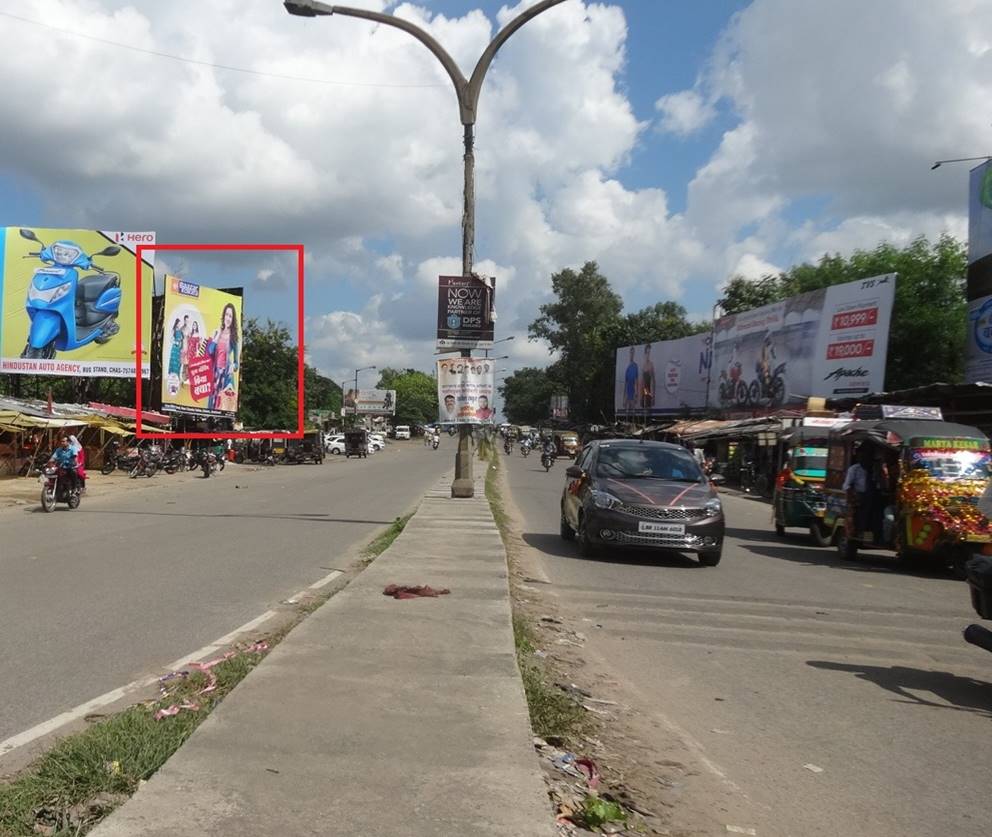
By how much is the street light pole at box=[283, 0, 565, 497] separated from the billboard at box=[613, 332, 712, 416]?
36.3m

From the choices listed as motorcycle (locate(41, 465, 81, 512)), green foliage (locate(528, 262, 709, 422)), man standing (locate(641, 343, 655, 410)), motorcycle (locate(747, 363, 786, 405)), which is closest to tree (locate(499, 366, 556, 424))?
green foliage (locate(528, 262, 709, 422))

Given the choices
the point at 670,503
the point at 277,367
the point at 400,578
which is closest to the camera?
the point at 400,578

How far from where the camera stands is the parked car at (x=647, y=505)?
11844 mm

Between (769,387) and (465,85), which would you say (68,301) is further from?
(769,387)

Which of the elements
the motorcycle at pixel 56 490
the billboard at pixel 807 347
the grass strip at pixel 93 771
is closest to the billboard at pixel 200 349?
the motorcycle at pixel 56 490

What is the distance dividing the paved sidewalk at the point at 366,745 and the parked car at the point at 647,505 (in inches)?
206

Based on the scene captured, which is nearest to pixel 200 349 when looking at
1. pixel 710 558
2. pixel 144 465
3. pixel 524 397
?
pixel 144 465

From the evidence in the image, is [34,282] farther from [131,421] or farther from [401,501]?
[401,501]

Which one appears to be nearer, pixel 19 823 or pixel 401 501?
pixel 19 823

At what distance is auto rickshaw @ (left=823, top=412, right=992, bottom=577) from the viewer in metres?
11.8

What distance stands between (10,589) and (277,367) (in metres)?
53.7

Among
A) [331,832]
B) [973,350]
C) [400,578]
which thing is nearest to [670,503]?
[400,578]

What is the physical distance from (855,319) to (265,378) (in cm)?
3917

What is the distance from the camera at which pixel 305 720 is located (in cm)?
436
